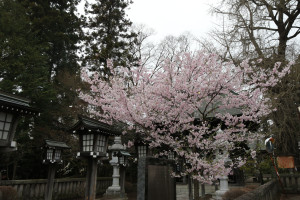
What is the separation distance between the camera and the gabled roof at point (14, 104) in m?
6.53

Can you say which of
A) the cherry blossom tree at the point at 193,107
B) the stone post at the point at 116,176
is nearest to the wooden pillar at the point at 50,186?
the stone post at the point at 116,176

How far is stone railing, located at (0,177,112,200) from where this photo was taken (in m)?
10.3

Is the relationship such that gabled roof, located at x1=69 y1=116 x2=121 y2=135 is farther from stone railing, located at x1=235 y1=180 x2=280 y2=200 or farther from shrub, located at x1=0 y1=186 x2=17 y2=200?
stone railing, located at x1=235 y1=180 x2=280 y2=200

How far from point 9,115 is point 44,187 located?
648 cm

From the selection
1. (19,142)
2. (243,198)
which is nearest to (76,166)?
(19,142)

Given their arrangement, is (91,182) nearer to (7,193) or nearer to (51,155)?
(7,193)

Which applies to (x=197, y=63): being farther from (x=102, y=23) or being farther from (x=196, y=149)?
(x=102, y=23)

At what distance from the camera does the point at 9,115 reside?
6941 millimetres

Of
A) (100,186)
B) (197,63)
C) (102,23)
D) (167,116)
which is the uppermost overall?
(102,23)

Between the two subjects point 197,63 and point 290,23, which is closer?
point 197,63

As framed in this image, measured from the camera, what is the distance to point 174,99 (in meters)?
7.81

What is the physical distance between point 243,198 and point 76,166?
1529 centimetres

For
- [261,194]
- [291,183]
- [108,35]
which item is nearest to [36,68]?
[108,35]

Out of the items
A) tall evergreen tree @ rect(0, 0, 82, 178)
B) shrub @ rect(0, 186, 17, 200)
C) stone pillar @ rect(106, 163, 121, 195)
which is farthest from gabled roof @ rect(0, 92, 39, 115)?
stone pillar @ rect(106, 163, 121, 195)
